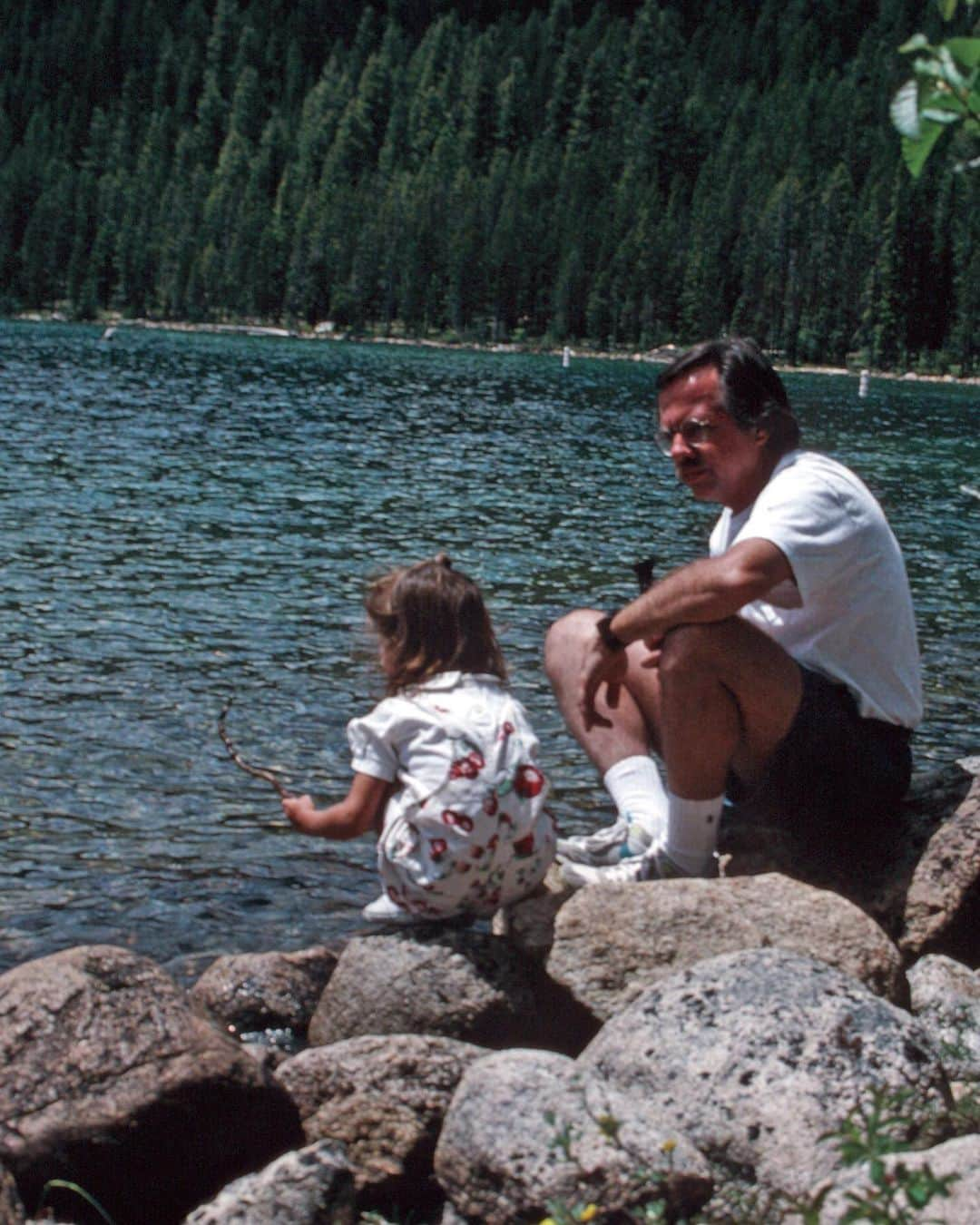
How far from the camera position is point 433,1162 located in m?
3.95

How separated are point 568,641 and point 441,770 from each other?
1.42 m

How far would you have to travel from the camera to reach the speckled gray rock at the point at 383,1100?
408 cm

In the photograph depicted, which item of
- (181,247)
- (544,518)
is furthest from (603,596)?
(181,247)

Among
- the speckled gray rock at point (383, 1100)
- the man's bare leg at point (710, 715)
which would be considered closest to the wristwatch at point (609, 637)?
the man's bare leg at point (710, 715)

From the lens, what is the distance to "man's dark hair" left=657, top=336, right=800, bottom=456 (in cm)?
535

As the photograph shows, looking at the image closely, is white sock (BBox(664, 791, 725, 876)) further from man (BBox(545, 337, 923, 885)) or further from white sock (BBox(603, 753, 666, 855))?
white sock (BBox(603, 753, 666, 855))

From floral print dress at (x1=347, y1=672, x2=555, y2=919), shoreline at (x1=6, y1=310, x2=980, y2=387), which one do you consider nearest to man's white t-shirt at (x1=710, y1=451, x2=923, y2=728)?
floral print dress at (x1=347, y1=672, x2=555, y2=919)

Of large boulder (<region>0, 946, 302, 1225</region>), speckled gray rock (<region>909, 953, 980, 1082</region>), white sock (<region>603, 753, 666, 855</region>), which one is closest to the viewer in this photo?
large boulder (<region>0, 946, 302, 1225</region>)

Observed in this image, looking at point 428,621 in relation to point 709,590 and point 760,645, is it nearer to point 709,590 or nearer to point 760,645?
point 709,590

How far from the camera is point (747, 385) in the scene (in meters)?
5.36

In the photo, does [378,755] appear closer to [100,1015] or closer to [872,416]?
[100,1015]

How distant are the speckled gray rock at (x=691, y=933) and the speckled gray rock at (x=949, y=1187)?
4.32 feet

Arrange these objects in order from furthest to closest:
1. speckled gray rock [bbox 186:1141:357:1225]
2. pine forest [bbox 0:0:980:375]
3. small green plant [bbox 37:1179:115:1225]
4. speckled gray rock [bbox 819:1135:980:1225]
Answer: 1. pine forest [bbox 0:0:980:375]
2. small green plant [bbox 37:1179:115:1225]
3. speckled gray rock [bbox 186:1141:357:1225]
4. speckled gray rock [bbox 819:1135:980:1225]

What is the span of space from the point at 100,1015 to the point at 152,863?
3196mm
